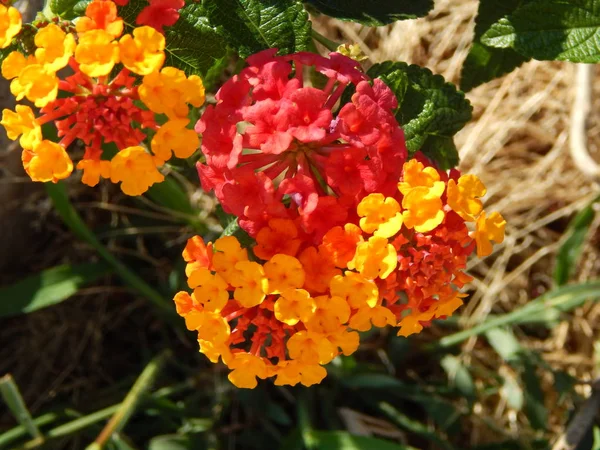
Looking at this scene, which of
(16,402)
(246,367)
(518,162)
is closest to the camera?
(246,367)

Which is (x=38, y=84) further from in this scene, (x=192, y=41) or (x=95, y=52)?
(x=192, y=41)

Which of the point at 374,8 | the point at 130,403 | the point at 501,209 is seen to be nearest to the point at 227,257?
the point at 374,8

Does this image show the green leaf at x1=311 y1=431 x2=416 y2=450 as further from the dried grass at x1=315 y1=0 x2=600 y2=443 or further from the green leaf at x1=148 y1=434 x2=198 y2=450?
the dried grass at x1=315 y1=0 x2=600 y2=443

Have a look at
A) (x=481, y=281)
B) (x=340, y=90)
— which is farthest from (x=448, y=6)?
(x=340, y=90)

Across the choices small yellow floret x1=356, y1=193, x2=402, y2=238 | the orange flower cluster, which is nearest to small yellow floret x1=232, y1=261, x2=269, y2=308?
the orange flower cluster

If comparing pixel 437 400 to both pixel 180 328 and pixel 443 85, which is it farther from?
pixel 443 85

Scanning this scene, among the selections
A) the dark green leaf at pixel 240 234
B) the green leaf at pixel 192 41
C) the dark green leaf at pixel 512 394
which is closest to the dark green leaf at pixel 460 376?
the dark green leaf at pixel 512 394
